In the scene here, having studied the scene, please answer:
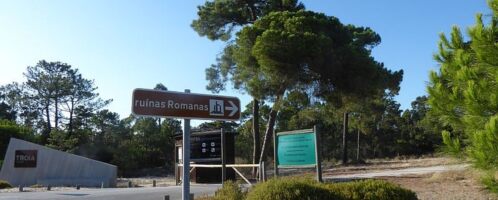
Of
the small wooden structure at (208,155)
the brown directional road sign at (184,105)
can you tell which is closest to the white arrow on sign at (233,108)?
the brown directional road sign at (184,105)

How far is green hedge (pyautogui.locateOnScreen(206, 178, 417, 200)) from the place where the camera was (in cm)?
772

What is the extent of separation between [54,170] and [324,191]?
1101 inches

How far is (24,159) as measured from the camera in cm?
3231

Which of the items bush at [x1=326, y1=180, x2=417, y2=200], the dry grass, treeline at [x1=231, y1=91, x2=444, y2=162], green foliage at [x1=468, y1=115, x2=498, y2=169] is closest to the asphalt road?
the dry grass

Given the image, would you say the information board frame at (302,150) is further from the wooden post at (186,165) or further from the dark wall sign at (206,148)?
the dark wall sign at (206,148)

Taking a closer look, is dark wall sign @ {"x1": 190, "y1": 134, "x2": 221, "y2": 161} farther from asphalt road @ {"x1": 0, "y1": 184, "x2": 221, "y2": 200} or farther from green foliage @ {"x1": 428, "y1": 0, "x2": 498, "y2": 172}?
green foliage @ {"x1": 428, "y1": 0, "x2": 498, "y2": 172}

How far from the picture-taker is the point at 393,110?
2899 inches

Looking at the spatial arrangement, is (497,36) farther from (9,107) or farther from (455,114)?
(9,107)

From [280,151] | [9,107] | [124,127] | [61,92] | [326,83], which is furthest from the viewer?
[9,107]

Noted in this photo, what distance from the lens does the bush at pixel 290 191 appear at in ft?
25.2

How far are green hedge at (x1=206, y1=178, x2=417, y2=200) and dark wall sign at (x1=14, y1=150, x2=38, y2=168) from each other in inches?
1089

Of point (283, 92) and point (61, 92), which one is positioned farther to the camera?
point (61, 92)

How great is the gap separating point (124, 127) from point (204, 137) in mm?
37785


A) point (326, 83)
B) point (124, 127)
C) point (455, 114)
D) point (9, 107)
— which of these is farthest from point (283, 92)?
point (9, 107)
